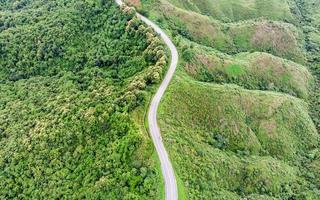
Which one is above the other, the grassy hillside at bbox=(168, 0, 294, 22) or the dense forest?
the grassy hillside at bbox=(168, 0, 294, 22)

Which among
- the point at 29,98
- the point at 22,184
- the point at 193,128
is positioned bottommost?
the point at 22,184

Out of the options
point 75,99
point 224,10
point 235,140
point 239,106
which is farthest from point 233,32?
point 75,99

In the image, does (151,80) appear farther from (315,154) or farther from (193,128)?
(315,154)

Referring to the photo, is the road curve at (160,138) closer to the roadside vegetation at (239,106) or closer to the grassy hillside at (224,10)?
the roadside vegetation at (239,106)

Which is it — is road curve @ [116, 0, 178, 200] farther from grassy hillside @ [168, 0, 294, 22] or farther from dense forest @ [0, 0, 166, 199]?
grassy hillside @ [168, 0, 294, 22]

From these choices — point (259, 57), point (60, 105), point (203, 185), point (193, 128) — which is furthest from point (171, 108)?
point (259, 57)

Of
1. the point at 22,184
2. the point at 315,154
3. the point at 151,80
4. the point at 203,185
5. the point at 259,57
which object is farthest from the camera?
the point at 259,57

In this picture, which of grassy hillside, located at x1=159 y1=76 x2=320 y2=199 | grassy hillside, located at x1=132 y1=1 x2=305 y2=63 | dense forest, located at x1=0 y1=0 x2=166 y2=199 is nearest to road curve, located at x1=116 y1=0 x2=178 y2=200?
grassy hillside, located at x1=159 y1=76 x2=320 y2=199
